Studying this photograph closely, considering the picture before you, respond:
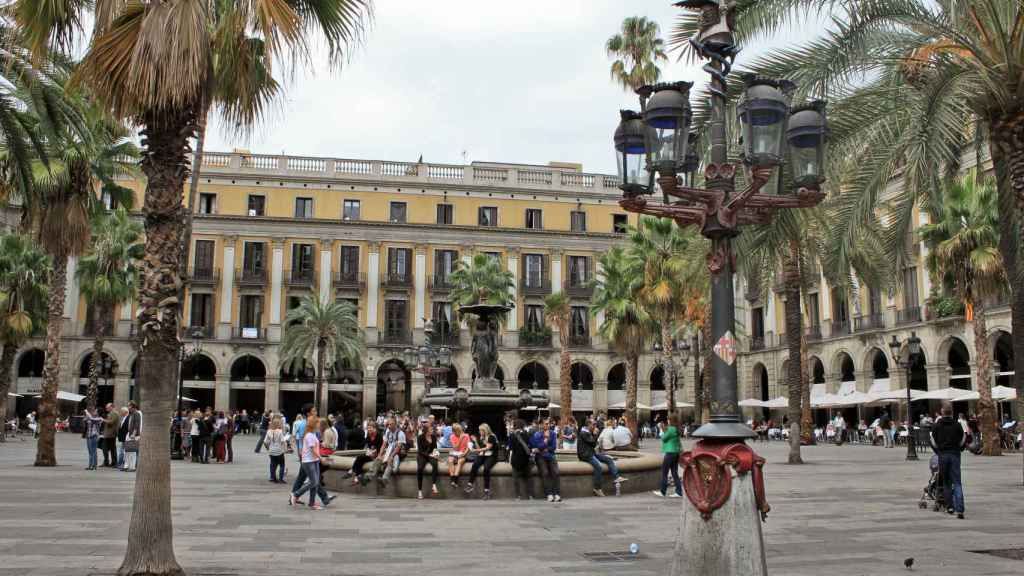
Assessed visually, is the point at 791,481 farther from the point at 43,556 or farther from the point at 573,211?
the point at 573,211

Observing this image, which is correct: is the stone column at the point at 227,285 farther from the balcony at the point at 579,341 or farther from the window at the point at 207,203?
the balcony at the point at 579,341

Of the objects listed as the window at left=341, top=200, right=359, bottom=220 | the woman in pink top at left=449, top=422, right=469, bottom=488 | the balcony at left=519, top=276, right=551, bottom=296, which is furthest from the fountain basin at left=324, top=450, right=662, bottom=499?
the balcony at left=519, top=276, right=551, bottom=296

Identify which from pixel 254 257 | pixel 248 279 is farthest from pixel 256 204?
pixel 248 279

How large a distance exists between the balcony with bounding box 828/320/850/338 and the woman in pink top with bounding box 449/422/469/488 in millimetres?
34704

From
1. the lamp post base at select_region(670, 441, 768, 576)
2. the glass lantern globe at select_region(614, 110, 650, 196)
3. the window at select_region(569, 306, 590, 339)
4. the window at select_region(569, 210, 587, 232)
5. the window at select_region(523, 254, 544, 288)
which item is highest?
the window at select_region(569, 210, 587, 232)

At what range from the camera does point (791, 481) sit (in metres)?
18.8

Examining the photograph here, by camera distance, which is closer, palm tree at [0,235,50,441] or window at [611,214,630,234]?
palm tree at [0,235,50,441]

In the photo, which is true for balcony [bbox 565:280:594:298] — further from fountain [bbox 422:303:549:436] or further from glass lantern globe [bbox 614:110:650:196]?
glass lantern globe [bbox 614:110:650:196]

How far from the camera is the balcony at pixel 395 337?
5156 cm

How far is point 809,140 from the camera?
7.32m

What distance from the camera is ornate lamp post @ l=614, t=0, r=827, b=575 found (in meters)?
6.34

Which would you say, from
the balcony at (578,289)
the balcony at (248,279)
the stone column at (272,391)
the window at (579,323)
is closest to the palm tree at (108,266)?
the stone column at (272,391)

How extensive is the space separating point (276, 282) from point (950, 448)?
145 ft

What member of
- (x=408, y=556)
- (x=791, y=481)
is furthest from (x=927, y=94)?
(x=791, y=481)
